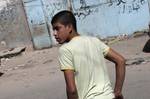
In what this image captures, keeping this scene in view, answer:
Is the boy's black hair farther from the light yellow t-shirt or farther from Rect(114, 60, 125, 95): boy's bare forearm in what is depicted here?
Rect(114, 60, 125, 95): boy's bare forearm

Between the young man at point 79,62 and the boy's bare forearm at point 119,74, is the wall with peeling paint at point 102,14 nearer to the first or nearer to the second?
the boy's bare forearm at point 119,74

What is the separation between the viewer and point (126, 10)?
16.5 meters

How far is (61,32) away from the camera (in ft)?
12.9

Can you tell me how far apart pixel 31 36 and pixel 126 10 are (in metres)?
3.24

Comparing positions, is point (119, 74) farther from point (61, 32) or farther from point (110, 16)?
point (110, 16)

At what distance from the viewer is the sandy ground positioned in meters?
9.61

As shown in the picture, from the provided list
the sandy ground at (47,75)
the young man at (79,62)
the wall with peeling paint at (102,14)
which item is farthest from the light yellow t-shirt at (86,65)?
the wall with peeling paint at (102,14)

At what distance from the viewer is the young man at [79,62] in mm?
3901

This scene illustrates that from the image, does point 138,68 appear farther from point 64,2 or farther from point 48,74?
point 64,2

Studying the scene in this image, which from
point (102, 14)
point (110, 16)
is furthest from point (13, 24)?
point (110, 16)

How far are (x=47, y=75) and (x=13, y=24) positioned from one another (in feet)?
17.4

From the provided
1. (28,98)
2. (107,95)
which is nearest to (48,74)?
(28,98)

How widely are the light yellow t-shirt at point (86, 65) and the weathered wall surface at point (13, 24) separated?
13.0m

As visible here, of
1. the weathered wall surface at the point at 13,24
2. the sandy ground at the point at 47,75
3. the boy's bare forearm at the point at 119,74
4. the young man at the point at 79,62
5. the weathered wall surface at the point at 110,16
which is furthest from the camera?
the weathered wall surface at the point at 13,24
